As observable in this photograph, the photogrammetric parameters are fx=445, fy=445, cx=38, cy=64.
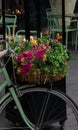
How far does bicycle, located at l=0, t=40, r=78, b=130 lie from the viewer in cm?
407

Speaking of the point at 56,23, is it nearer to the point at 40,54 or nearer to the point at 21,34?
the point at 21,34

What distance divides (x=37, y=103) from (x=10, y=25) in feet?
14.1

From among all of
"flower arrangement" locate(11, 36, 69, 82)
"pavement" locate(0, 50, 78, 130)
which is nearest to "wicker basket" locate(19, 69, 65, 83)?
"flower arrangement" locate(11, 36, 69, 82)

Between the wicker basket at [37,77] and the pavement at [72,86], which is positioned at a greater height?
the wicker basket at [37,77]

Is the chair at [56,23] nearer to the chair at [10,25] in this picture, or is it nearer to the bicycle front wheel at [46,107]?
the chair at [10,25]

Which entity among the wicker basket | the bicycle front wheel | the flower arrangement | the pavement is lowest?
the pavement

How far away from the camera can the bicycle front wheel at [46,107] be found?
4152 mm

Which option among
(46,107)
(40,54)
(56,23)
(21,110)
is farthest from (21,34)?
(21,110)

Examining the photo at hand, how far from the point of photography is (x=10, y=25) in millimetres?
8766

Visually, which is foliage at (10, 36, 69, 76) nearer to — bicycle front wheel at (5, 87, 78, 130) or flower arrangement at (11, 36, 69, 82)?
flower arrangement at (11, 36, 69, 82)

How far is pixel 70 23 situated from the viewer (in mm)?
9844

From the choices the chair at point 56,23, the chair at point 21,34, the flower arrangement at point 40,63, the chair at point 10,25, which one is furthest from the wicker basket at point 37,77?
the chair at point 56,23

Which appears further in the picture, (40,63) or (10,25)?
(10,25)

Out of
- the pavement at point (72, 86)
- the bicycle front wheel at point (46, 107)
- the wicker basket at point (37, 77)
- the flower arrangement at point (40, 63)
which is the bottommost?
the pavement at point (72, 86)
